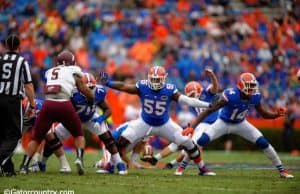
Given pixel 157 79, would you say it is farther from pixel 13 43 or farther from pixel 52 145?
pixel 13 43

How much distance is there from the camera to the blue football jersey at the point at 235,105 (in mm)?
12250

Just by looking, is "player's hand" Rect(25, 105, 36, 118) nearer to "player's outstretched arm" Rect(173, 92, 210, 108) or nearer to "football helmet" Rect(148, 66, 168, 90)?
"football helmet" Rect(148, 66, 168, 90)

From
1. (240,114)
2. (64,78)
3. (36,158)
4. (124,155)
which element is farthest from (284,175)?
(36,158)

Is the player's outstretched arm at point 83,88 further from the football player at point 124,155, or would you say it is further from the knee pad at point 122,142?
the football player at point 124,155

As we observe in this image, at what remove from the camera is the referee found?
10906mm

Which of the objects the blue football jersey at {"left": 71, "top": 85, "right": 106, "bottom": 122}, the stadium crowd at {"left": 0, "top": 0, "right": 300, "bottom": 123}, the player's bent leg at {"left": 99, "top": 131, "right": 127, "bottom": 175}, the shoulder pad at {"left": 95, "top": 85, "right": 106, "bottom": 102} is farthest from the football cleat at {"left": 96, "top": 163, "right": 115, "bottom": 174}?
the stadium crowd at {"left": 0, "top": 0, "right": 300, "bottom": 123}

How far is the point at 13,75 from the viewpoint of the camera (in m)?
11.0

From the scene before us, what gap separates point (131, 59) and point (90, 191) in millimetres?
14024

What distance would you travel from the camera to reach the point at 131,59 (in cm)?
2322

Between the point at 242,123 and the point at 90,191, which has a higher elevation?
the point at 242,123

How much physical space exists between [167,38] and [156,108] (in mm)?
11753

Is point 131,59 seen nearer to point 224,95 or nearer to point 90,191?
point 224,95

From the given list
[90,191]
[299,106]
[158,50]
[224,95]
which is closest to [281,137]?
[299,106]

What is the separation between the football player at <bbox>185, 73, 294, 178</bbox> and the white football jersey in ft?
6.91
